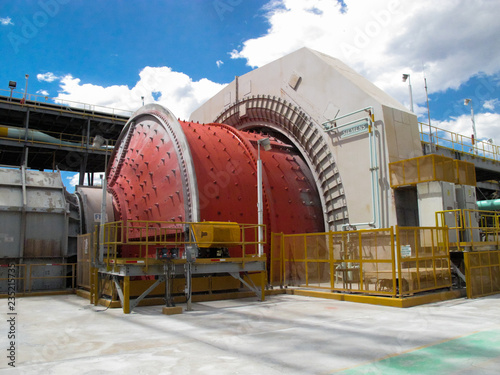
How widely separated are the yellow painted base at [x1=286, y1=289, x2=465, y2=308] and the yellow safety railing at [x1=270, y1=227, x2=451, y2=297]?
0.21m

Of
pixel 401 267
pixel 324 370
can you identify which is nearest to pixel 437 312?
pixel 401 267

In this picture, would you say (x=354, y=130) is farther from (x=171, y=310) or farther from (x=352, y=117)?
(x=171, y=310)

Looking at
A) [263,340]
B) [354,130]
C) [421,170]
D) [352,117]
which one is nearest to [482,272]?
[421,170]

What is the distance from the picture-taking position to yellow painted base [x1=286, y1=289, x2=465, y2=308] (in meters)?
10.8

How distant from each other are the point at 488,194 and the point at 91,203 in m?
27.4

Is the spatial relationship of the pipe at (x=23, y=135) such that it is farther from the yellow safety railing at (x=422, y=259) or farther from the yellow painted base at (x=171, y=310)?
the yellow safety railing at (x=422, y=259)

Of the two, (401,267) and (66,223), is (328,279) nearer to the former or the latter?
(401,267)

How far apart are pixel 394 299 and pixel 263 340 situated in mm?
5107

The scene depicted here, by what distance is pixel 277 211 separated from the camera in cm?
1527

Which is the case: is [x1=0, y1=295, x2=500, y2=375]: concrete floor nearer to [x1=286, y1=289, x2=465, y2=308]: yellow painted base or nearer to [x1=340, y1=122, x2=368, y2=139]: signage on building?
[x1=286, y1=289, x2=465, y2=308]: yellow painted base

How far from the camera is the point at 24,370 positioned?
5418mm

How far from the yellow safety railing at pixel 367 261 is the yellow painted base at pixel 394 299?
207 mm

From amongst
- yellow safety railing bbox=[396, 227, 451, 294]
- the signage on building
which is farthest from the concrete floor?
the signage on building

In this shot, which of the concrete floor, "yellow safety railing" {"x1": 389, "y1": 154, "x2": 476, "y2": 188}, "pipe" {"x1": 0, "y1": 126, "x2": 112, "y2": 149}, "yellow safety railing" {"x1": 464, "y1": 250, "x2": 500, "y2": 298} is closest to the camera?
the concrete floor
